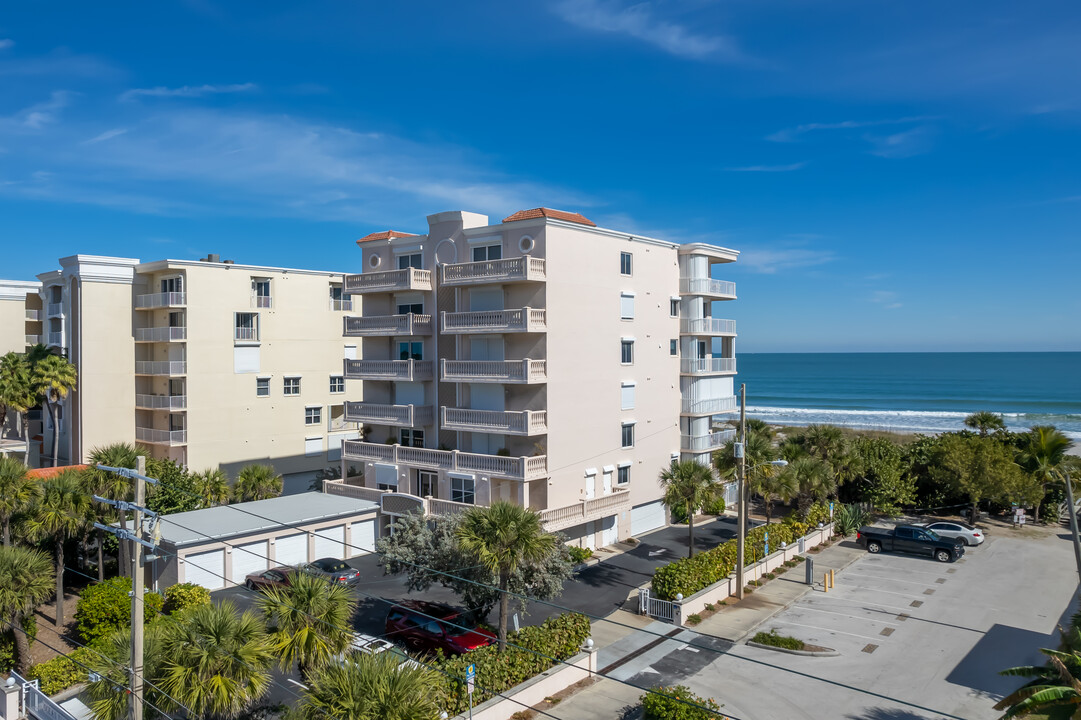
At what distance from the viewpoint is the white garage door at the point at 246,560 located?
29.7m

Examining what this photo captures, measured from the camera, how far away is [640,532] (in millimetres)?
38656

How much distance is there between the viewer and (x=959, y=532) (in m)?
36.9

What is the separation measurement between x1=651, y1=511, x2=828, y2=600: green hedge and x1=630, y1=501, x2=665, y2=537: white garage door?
6.74 metres

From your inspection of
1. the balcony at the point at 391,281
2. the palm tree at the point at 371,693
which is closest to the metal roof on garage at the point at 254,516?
the balcony at the point at 391,281

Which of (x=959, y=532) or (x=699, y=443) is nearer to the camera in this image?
(x=959, y=532)

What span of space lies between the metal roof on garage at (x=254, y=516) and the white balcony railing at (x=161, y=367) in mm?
11724

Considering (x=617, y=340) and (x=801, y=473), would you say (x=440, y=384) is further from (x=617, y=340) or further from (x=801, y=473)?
(x=801, y=473)

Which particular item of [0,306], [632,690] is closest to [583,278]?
[632,690]

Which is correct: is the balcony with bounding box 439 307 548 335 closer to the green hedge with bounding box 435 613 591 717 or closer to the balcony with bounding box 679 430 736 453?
the balcony with bounding box 679 430 736 453

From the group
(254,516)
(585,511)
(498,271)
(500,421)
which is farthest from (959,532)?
(254,516)

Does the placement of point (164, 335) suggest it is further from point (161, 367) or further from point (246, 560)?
point (246, 560)

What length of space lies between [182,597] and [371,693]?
14.9 m

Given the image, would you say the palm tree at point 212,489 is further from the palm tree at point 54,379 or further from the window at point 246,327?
the palm tree at point 54,379

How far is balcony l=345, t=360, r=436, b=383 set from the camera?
3628 centimetres
